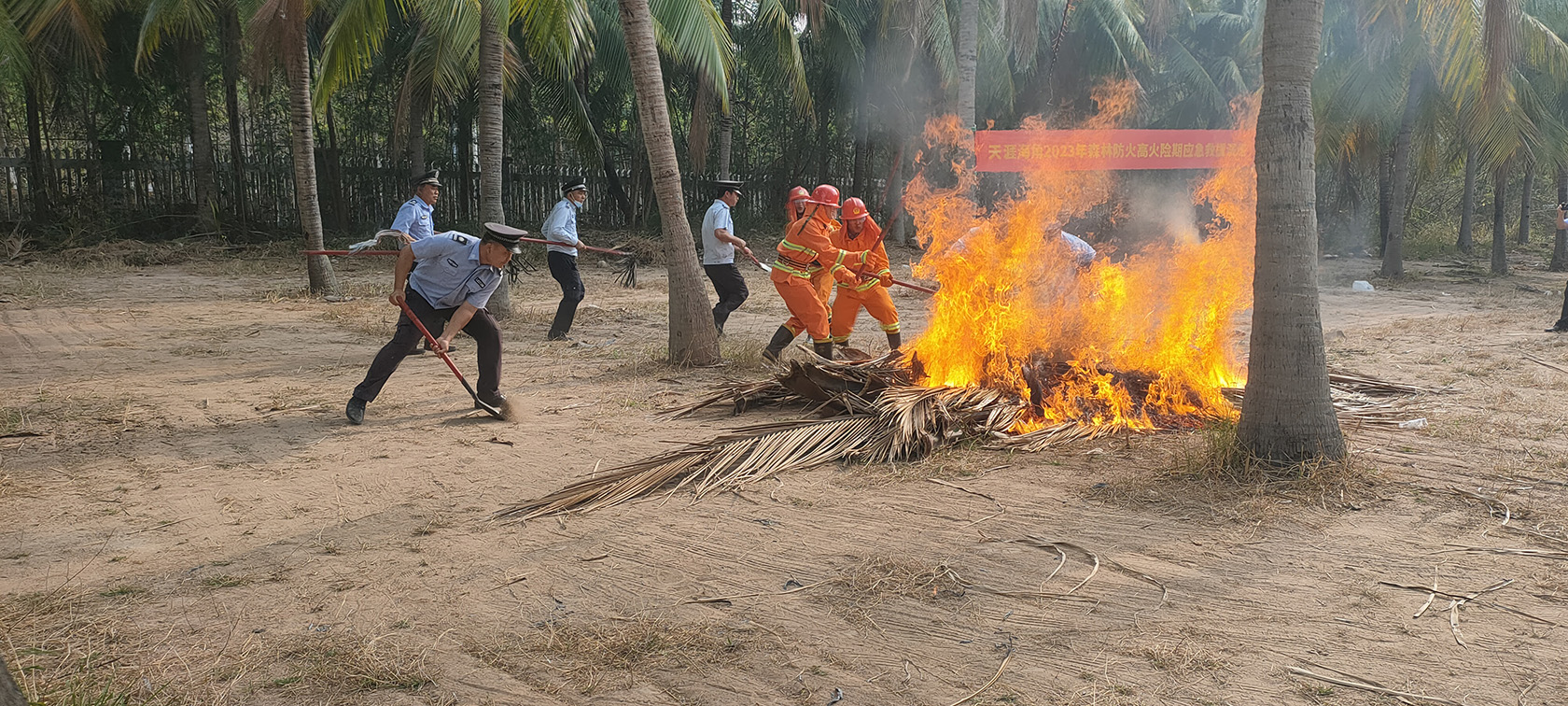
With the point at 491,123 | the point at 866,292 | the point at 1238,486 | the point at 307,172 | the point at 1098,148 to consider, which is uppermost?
the point at 491,123

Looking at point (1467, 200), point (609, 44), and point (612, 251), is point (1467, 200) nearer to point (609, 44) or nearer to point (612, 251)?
point (609, 44)

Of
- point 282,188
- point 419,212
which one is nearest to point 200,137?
point 282,188

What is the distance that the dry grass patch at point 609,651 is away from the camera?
129 inches

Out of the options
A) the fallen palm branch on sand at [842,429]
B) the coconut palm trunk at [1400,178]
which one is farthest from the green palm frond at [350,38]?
the coconut palm trunk at [1400,178]

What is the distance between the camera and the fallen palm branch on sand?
532 centimetres

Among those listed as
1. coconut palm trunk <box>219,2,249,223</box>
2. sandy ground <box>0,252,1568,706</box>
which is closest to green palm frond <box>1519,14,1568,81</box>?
sandy ground <box>0,252,1568,706</box>

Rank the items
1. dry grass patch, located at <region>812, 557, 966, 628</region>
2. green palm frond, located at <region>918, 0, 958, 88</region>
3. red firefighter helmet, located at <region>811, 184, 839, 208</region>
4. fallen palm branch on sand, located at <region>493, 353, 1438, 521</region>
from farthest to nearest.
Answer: green palm frond, located at <region>918, 0, 958, 88</region> < red firefighter helmet, located at <region>811, 184, 839, 208</region> < fallen palm branch on sand, located at <region>493, 353, 1438, 521</region> < dry grass patch, located at <region>812, 557, 966, 628</region>

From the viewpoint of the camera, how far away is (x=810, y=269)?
28.6 ft

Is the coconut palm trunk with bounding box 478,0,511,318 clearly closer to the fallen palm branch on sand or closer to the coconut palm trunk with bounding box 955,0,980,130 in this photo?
the fallen palm branch on sand

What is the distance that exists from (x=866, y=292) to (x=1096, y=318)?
2.26 metres

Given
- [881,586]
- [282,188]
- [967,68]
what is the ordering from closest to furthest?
[881,586], [967,68], [282,188]

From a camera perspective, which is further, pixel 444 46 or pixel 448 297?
pixel 444 46

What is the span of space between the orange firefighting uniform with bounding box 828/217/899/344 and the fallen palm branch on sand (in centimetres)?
143

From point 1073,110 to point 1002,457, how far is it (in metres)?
21.6
